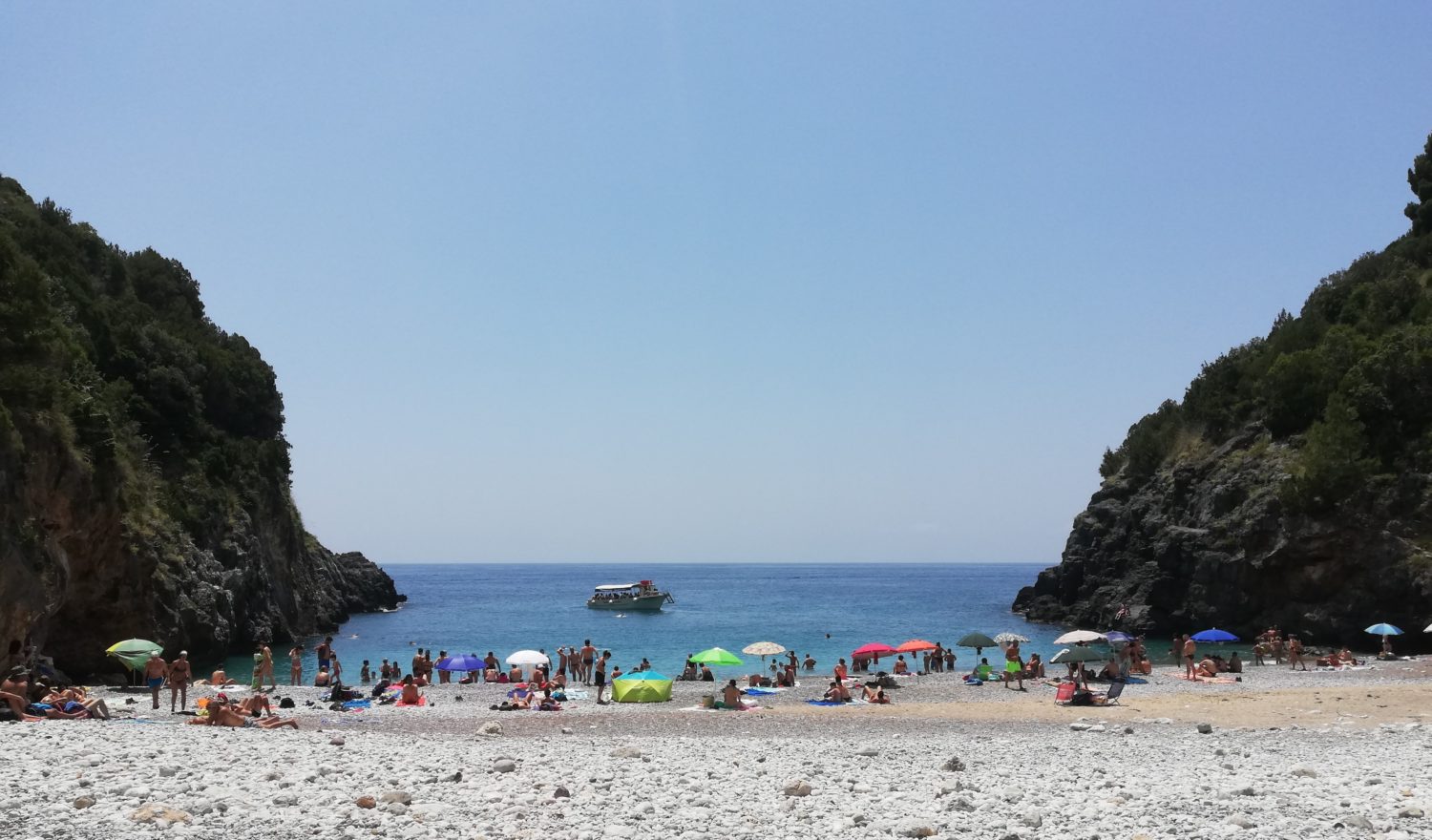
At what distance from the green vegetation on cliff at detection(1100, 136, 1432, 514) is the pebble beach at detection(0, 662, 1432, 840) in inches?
1125

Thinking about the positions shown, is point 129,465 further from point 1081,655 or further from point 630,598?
point 630,598

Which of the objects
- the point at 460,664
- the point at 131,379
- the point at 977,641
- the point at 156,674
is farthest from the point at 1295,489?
the point at 131,379

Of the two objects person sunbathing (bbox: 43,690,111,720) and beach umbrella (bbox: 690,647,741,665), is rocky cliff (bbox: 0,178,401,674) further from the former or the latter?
beach umbrella (bbox: 690,647,741,665)

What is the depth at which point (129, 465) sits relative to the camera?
1719 inches

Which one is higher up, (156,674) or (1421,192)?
(1421,192)

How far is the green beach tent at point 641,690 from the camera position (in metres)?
30.2

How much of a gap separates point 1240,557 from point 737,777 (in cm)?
4833

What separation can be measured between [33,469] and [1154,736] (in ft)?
101

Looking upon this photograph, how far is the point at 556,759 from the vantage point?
16766 mm

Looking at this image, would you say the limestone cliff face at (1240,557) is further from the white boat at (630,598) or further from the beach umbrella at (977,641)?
the white boat at (630,598)

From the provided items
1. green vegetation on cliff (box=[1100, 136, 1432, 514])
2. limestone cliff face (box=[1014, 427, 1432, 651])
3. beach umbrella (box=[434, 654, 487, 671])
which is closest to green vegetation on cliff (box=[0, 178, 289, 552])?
beach umbrella (box=[434, 654, 487, 671])

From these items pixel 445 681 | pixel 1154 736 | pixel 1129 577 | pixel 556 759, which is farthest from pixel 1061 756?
pixel 1129 577

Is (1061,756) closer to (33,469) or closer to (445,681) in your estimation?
(445,681)

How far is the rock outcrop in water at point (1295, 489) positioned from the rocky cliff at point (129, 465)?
5062 cm
